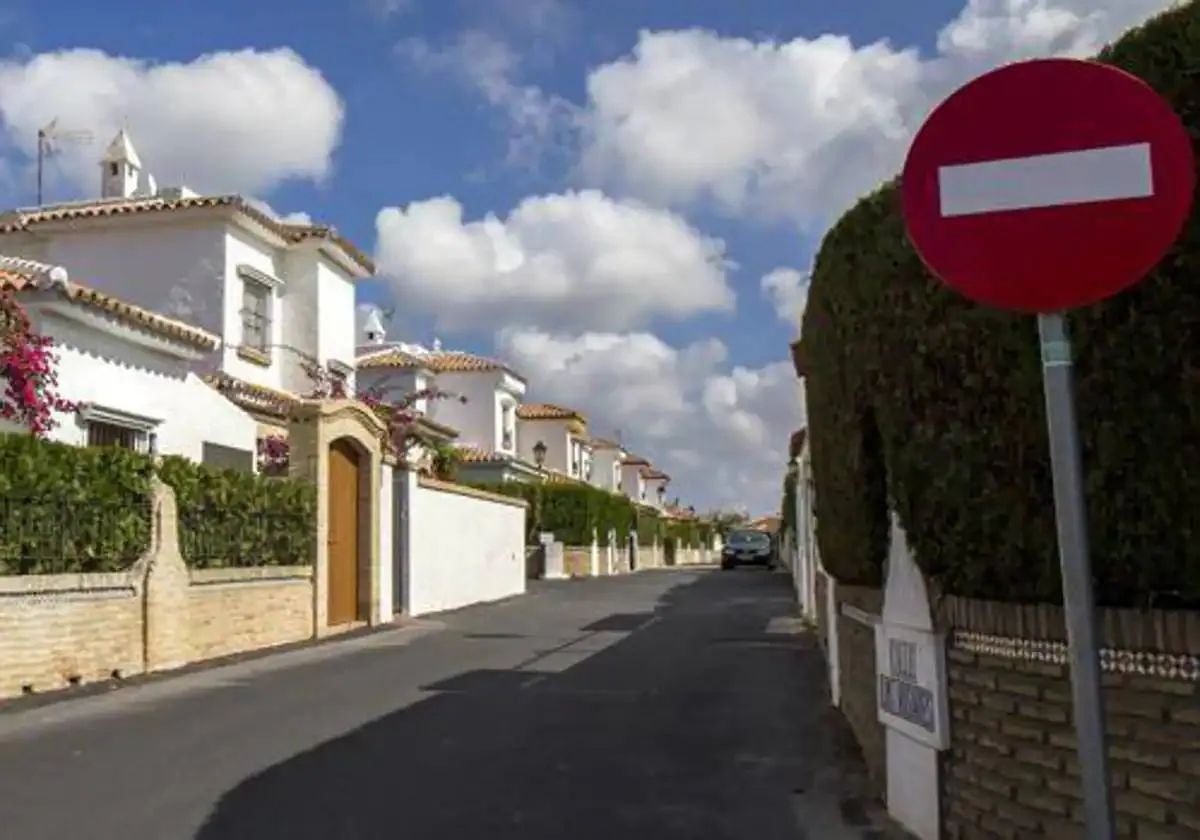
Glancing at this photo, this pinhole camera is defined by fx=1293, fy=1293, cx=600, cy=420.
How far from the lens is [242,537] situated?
56.6ft

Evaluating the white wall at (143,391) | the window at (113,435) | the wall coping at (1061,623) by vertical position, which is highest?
the white wall at (143,391)

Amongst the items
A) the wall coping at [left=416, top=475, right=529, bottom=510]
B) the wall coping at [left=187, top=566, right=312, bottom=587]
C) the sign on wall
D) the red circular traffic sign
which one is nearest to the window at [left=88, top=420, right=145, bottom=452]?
the wall coping at [left=187, top=566, right=312, bottom=587]

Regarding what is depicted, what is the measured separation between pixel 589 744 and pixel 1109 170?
7634 mm

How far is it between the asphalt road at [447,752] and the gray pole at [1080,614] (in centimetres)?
410

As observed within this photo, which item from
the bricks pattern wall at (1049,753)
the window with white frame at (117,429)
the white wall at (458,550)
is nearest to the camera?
the bricks pattern wall at (1049,753)

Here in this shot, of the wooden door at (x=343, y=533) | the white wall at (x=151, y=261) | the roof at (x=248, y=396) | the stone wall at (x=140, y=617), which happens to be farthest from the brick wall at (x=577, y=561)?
the stone wall at (x=140, y=617)

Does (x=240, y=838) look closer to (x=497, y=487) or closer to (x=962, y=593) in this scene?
(x=962, y=593)

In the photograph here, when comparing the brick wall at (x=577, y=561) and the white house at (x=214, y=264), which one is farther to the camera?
the brick wall at (x=577, y=561)

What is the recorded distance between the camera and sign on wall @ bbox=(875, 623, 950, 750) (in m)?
5.76

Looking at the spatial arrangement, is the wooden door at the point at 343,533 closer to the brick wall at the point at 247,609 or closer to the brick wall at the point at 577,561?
the brick wall at the point at 247,609

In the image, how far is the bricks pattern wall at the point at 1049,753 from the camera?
4027mm

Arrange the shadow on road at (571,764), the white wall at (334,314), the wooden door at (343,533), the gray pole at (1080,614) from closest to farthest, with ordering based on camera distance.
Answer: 1. the gray pole at (1080,614)
2. the shadow on road at (571,764)
3. the wooden door at (343,533)
4. the white wall at (334,314)

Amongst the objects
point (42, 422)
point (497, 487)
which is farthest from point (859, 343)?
point (497, 487)

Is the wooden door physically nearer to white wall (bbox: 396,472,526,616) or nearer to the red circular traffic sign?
white wall (bbox: 396,472,526,616)
